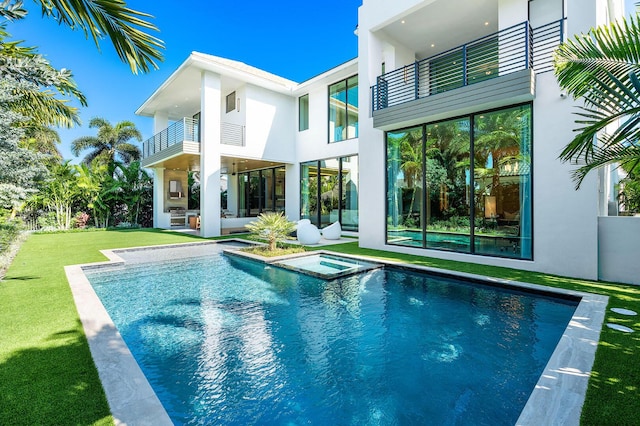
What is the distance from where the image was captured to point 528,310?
5711mm

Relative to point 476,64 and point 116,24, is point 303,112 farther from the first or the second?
point 116,24

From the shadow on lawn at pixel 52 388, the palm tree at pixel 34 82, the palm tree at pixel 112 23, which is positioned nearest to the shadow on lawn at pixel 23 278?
the palm tree at pixel 34 82

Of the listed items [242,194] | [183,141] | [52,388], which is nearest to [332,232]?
[183,141]

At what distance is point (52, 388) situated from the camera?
296 cm

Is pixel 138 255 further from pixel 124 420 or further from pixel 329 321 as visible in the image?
pixel 124 420

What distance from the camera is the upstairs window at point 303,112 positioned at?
1834 centimetres

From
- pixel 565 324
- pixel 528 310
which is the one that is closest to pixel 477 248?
pixel 528 310

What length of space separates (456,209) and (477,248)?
1.34m

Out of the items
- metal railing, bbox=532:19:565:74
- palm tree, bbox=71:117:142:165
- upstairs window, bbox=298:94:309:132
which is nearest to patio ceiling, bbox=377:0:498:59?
metal railing, bbox=532:19:565:74

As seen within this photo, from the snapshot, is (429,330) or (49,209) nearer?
(429,330)

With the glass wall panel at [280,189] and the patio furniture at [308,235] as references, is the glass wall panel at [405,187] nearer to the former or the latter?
the patio furniture at [308,235]

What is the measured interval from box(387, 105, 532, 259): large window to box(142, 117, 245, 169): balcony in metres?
8.74

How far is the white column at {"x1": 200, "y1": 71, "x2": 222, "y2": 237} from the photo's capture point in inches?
586

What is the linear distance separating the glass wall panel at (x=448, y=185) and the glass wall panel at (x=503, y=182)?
14.2 inches
